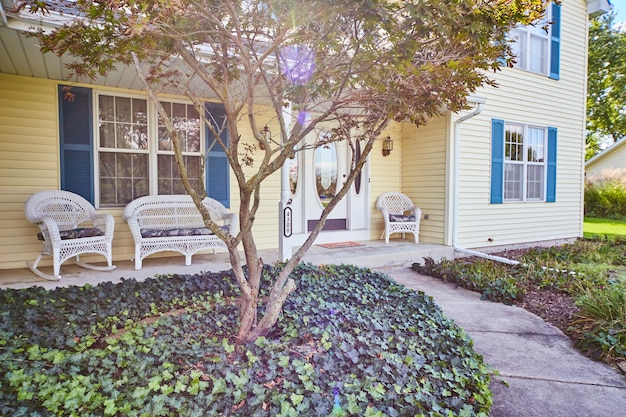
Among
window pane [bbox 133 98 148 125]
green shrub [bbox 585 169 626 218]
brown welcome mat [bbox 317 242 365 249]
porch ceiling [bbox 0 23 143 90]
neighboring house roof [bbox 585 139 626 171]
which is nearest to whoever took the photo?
porch ceiling [bbox 0 23 143 90]

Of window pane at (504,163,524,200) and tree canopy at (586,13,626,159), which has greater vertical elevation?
tree canopy at (586,13,626,159)

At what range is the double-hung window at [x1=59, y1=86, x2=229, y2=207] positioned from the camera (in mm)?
4754

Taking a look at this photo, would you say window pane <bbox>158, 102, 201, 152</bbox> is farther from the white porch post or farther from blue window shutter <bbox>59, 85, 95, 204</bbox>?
the white porch post

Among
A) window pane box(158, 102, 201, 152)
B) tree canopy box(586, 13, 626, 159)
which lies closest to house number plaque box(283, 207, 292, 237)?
window pane box(158, 102, 201, 152)

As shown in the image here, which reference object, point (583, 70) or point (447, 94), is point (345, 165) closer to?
point (447, 94)

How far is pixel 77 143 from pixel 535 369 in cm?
516

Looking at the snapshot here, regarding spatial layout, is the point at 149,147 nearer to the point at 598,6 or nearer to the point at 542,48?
the point at 542,48

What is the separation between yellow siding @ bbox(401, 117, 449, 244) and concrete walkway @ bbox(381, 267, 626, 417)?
290 cm

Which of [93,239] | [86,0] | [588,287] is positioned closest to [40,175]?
[93,239]

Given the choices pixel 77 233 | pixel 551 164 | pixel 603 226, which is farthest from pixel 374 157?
pixel 603 226

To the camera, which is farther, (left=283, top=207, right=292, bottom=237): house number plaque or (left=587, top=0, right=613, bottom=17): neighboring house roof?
(left=587, top=0, right=613, bottom=17): neighboring house roof

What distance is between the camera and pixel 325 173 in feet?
22.1

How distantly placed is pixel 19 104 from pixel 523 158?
784 cm

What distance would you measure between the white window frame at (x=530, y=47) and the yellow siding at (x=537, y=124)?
0.19 meters
